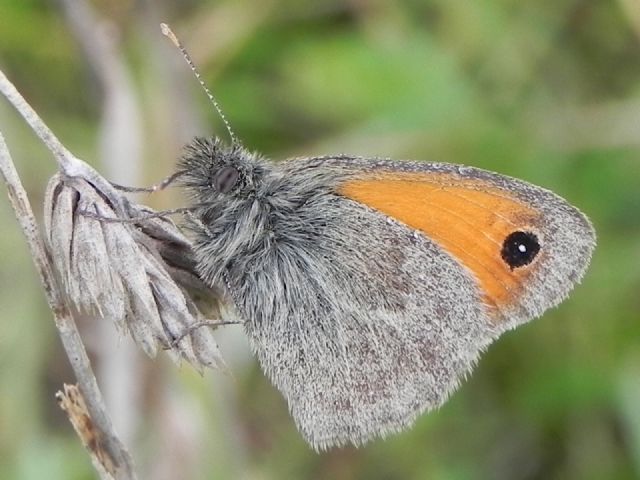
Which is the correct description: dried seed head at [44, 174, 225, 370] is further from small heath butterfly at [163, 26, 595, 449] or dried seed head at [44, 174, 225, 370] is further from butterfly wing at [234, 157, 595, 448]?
butterfly wing at [234, 157, 595, 448]

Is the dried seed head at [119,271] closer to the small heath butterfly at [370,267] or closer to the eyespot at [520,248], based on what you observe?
the small heath butterfly at [370,267]

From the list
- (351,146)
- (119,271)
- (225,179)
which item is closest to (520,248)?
(225,179)

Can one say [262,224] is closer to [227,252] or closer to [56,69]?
[227,252]

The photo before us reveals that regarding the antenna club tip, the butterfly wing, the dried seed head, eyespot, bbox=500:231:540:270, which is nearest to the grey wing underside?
the butterfly wing

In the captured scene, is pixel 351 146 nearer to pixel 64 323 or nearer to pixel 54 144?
pixel 54 144

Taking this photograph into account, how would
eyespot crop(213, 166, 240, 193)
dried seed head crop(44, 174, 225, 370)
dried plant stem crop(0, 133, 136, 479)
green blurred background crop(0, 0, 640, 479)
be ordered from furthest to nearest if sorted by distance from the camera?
green blurred background crop(0, 0, 640, 479) → eyespot crop(213, 166, 240, 193) → dried seed head crop(44, 174, 225, 370) → dried plant stem crop(0, 133, 136, 479)

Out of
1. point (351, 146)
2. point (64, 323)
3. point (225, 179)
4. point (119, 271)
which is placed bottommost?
point (64, 323)

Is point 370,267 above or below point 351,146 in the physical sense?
below
